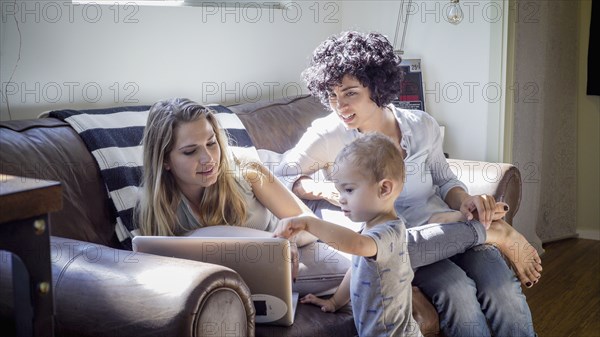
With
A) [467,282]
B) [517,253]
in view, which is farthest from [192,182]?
[517,253]

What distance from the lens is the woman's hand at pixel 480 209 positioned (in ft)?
7.11

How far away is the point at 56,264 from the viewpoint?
Result: 65.5 inches

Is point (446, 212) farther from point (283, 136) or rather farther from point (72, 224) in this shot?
point (72, 224)

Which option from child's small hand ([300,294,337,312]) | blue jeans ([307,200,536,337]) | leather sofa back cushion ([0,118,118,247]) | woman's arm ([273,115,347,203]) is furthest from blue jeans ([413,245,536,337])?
leather sofa back cushion ([0,118,118,247])

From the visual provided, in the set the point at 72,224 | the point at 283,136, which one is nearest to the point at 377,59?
the point at 283,136

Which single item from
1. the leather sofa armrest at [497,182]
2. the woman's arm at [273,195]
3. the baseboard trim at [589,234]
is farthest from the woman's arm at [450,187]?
the baseboard trim at [589,234]

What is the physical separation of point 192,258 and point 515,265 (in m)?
1.00

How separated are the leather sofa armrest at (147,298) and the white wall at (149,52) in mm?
935

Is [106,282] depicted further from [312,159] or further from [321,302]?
[312,159]

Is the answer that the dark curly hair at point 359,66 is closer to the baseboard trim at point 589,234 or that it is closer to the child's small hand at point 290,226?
the child's small hand at point 290,226

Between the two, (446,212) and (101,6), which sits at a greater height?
(101,6)

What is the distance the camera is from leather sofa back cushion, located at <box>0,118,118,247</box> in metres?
1.96

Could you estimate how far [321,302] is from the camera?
1.91 m

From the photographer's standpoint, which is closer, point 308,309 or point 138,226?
point 308,309
